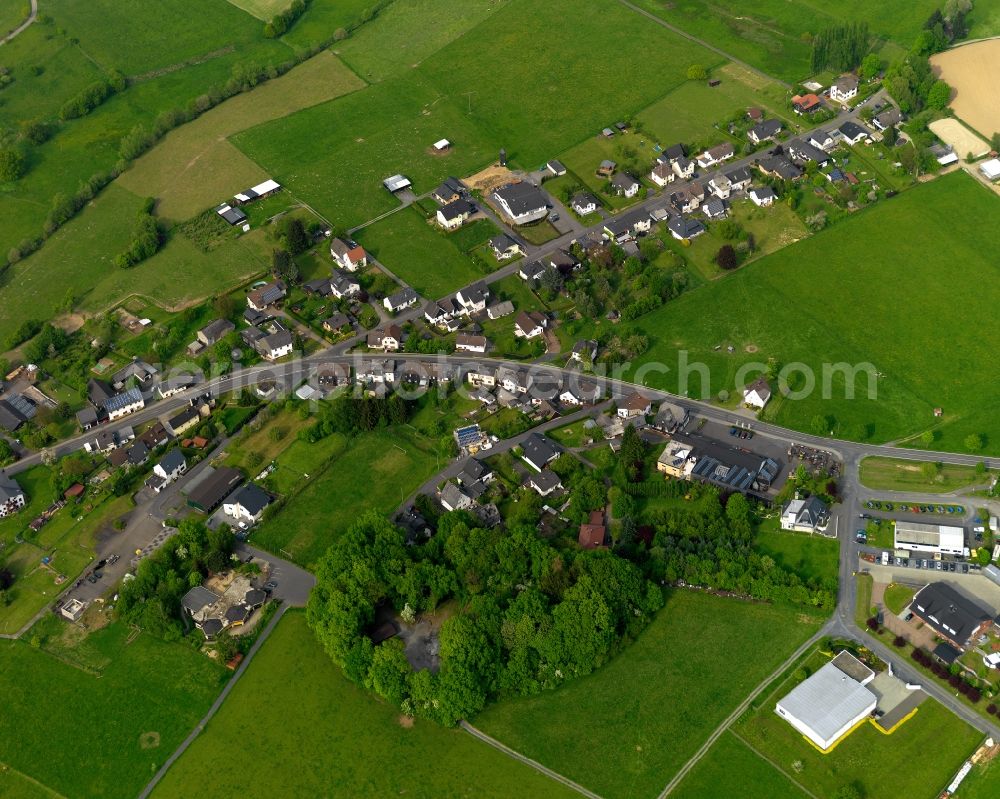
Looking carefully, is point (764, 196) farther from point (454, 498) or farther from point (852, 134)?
point (454, 498)

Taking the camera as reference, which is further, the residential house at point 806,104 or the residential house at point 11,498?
the residential house at point 806,104

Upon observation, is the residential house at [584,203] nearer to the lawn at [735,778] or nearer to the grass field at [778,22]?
the grass field at [778,22]

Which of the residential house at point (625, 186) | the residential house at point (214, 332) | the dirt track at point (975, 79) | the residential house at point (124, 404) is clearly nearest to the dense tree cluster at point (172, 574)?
the residential house at point (124, 404)

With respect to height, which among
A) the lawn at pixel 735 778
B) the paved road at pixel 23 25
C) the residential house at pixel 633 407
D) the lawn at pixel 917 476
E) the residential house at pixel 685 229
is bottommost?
the lawn at pixel 735 778

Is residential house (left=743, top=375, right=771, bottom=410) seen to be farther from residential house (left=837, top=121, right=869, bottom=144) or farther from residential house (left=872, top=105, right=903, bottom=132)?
residential house (left=872, top=105, right=903, bottom=132)

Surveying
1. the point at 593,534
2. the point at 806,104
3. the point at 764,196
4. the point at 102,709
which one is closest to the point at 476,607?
the point at 593,534

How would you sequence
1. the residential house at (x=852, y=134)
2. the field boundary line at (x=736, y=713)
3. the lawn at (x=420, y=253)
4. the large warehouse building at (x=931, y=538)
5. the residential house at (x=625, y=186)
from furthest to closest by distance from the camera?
the residential house at (x=852, y=134) → the residential house at (x=625, y=186) → the lawn at (x=420, y=253) → the large warehouse building at (x=931, y=538) → the field boundary line at (x=736, y=713)
